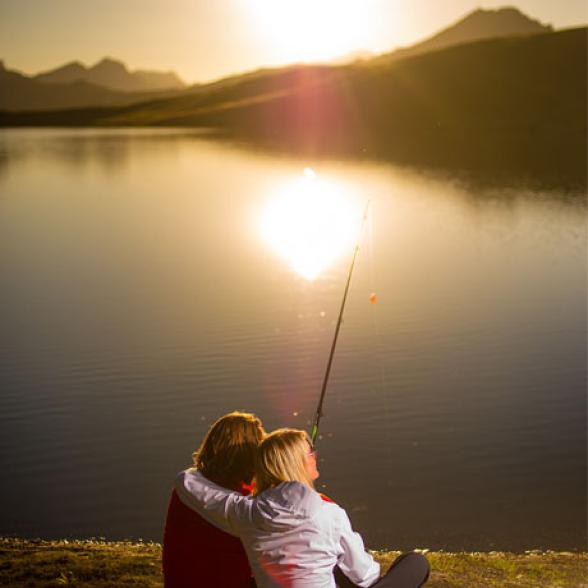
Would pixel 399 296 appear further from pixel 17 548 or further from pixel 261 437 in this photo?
pixel 261 437

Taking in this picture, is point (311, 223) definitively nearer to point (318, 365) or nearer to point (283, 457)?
point (318, 365)

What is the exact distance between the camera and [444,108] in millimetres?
131375

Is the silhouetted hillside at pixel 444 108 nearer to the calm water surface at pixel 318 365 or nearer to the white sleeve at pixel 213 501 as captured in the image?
the calm water surface at pixel 318 365

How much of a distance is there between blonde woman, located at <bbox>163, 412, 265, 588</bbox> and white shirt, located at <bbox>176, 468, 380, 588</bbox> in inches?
2.8

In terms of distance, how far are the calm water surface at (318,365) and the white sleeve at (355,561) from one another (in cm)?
801

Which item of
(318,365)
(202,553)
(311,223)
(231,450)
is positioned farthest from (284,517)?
(311,223)

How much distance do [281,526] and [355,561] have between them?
0.56 m

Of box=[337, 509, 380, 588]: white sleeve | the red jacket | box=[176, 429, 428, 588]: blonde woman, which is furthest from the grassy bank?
box=[176, 429, 428, 588]: blonde woman

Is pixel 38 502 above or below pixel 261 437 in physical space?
below

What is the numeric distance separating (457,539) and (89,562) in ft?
20.2

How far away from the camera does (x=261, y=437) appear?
4.27 m

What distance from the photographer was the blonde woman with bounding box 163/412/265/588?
13.9 feet

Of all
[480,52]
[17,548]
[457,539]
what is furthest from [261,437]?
[480,52]

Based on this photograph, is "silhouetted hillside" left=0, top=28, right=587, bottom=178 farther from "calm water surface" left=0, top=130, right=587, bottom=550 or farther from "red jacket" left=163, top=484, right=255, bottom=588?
"red jacket" left=163, top=484, right=255, bottom=588
